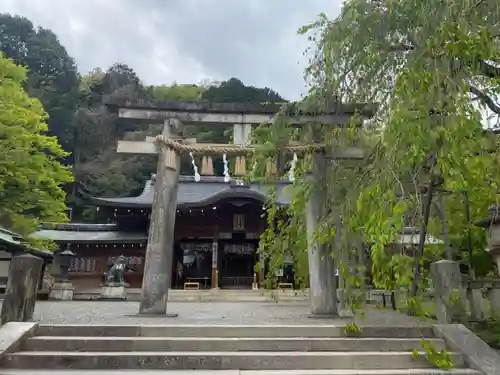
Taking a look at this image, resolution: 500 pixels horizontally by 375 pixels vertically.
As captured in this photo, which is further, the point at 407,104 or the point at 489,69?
the point at 489,69

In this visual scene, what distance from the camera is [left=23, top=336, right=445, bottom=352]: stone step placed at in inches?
185

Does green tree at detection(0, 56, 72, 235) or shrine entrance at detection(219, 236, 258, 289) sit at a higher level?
green tree at detection(0, 56, 72, 235)

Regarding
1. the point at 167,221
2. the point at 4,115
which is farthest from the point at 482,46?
the point at 4,115

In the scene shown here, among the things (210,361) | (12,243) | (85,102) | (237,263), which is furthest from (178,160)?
(85,102)

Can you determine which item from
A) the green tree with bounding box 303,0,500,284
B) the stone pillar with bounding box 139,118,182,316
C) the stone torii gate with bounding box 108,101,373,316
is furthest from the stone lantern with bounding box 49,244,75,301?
the green tree with bounding box 303,0,500,284

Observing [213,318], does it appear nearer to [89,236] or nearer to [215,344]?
[215,344]

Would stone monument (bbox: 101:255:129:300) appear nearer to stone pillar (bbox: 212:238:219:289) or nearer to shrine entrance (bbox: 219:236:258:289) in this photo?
stone pillar (bbox: 212:238:219:289)

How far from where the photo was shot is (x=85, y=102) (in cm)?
4997

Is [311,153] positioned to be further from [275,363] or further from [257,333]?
[275,363]

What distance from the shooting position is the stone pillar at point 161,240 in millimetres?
6785

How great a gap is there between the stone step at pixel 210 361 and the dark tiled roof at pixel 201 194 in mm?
10122

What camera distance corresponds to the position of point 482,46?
10.8 feet

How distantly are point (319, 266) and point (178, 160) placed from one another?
3.16 metres

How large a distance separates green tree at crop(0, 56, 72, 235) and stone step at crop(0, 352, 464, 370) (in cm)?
1023
